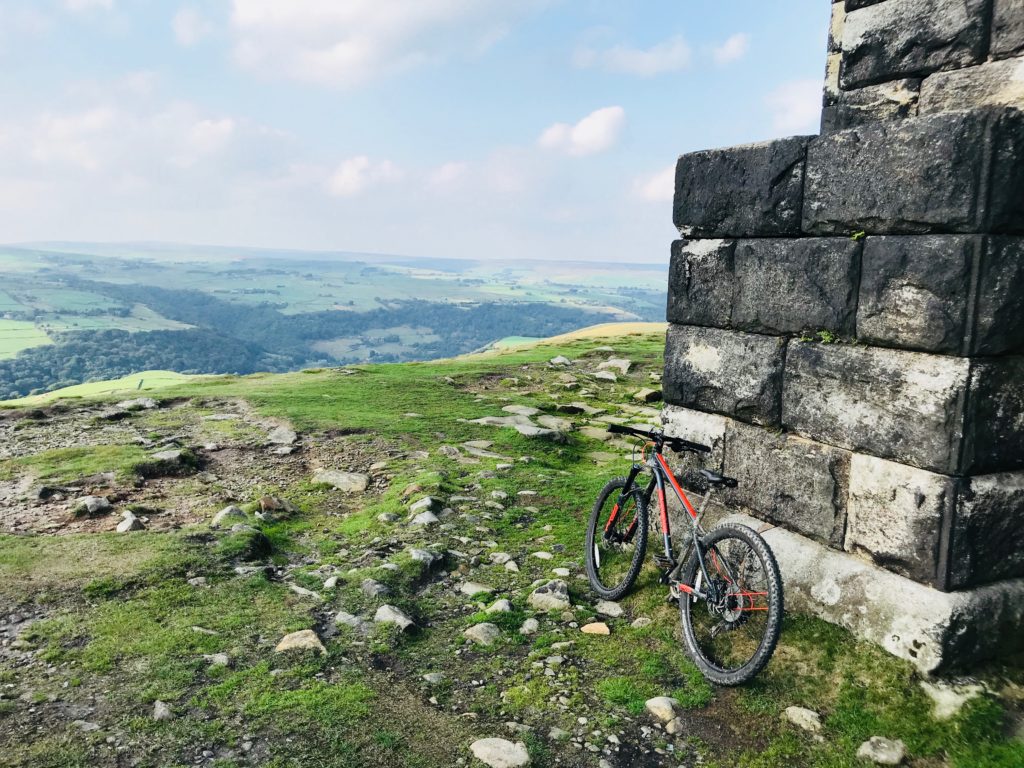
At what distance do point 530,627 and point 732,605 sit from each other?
4.95 ft

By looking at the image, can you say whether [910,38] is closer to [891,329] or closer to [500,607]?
[891,329]

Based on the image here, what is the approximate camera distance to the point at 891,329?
4.18 m

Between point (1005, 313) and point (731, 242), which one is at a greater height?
point (731, 242)

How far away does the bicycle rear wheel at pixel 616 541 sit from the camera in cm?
556

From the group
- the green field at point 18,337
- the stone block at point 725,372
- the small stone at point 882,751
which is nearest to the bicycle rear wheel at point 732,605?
the small stone at point 882,751

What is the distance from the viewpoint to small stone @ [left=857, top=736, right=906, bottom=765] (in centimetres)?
362

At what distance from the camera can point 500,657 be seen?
15.8 ft

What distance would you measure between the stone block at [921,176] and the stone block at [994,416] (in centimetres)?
78

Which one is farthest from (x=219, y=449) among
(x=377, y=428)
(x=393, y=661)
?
(x=393, y=661)

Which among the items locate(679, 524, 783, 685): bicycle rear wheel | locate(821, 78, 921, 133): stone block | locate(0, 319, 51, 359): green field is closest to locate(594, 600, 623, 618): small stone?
locate(679, 524, 783, 685): bicycle rear wheel

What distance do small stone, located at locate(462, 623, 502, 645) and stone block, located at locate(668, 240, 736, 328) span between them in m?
2.92

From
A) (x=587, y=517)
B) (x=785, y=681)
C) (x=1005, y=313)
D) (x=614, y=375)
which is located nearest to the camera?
(x=1005, y=313)

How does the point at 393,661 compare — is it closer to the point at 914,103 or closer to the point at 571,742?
the point at 571,742

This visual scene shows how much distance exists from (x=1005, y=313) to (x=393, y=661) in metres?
4.30
